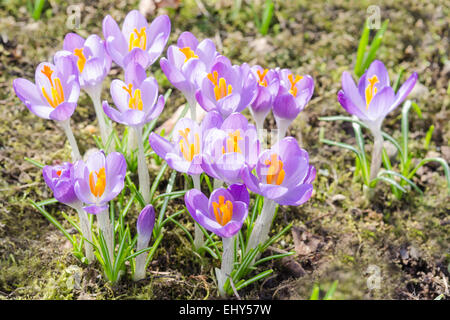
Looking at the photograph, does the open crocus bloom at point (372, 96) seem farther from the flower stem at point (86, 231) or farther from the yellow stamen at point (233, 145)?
the flower stem at point (86, 231)

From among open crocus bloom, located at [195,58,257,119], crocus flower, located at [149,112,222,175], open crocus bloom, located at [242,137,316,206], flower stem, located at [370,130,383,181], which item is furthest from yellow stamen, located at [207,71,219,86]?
flower stem, located at [370,130,383,181]

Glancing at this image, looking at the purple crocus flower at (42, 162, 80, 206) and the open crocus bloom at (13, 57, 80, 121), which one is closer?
the purple crocus flower at (42, 162, 80, 206)

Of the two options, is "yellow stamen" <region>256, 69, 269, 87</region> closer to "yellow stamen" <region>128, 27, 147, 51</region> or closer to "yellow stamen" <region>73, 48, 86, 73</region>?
"yellow stamen" <region>128, 27, 147, 51</region>

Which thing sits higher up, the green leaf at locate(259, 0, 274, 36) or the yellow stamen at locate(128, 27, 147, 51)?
the yellow stamen at locate(128, 27, 147, 51)

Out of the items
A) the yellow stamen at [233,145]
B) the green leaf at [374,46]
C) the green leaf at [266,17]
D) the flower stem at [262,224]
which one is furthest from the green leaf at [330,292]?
the green leaf at [266,17]

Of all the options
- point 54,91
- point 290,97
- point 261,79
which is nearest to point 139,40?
point 54,91
